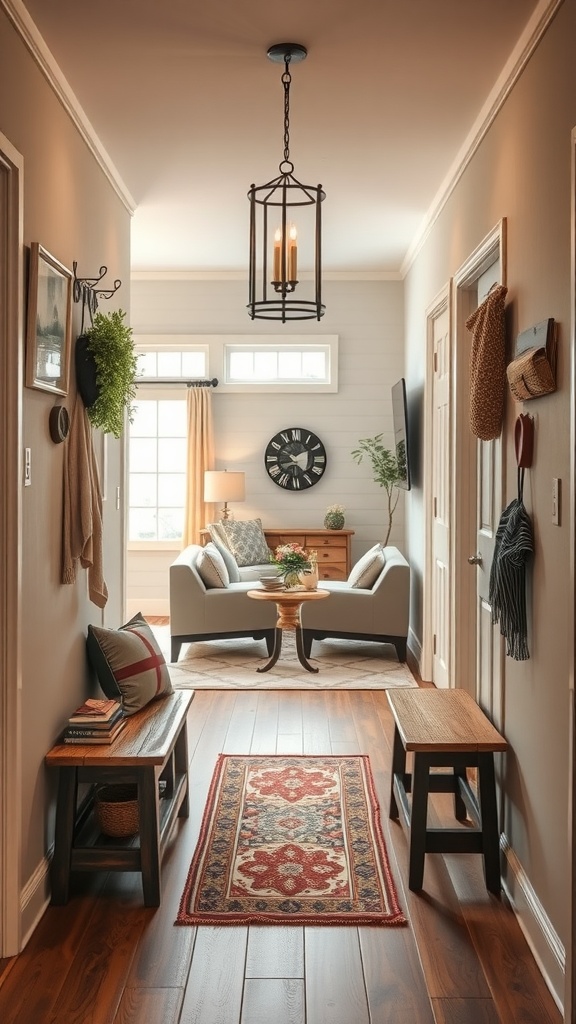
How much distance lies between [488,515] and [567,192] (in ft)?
5.27

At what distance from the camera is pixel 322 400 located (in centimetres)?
800

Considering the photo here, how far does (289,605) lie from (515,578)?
11.0 ft

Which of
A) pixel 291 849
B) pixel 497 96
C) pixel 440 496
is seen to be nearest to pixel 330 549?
pixel 440 496

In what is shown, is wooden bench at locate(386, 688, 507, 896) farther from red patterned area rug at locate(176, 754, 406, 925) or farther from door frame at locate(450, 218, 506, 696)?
door frame at locate(450, 218, 506, 696)

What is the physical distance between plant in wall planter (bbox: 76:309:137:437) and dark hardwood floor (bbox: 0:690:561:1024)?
1738 millimetres

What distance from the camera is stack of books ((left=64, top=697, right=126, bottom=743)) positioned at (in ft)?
10.3

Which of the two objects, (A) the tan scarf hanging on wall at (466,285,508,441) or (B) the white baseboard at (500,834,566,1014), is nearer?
(B) the white baseboard at (500,834,566,1014)

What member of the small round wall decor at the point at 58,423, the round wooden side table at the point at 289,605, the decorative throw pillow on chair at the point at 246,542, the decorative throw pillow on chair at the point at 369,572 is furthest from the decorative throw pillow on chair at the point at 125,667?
the decorative throw pillow on chair at the point at 246,542

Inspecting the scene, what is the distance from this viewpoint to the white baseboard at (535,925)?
7.93 feet

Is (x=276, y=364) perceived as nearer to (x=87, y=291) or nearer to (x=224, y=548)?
(x=224, y=548)

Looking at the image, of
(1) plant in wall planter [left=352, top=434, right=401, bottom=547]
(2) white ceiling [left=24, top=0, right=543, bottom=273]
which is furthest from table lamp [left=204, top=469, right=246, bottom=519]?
(2) white ceiling [left=24, top=0, right=543, bottom=273]

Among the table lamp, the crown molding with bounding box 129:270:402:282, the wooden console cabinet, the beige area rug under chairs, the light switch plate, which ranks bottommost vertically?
the beige area rug under chairs

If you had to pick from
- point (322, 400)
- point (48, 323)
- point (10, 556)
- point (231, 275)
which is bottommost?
point (10, 556)

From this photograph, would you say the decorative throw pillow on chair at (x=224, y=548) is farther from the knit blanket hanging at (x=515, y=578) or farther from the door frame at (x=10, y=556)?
the door frame at (x=10, y=556)
